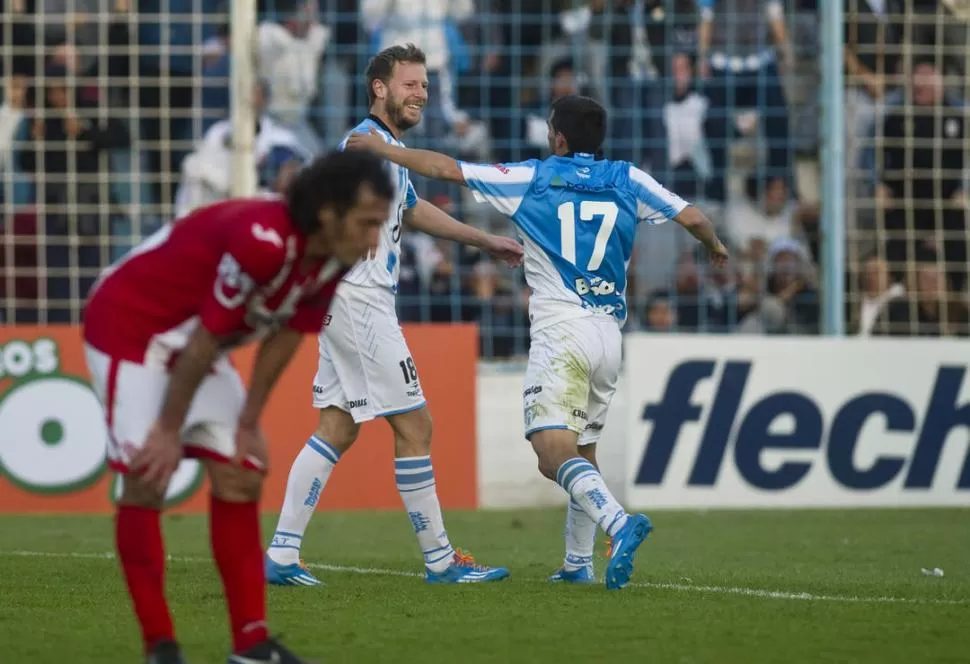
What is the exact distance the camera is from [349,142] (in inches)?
288

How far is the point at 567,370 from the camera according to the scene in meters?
7.48

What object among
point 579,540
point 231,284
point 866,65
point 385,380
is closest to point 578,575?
point 579,540

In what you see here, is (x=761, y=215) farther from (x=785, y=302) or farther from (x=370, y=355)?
(x=370, y=355)

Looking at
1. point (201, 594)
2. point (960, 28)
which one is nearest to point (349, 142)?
point (201, 594)

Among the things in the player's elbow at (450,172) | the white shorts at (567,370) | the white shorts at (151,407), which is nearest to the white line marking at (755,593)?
the white shorts at (567,370)

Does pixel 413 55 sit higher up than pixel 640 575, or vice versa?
pixel 413 55

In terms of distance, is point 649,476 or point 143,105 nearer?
point 649,476

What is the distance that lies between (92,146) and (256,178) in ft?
4.94

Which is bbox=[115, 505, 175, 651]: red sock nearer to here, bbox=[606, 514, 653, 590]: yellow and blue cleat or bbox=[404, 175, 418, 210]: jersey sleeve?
bbox=[606, 514, 653, 590]: yellow and blue cleat

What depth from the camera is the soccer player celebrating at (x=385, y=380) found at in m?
7.70

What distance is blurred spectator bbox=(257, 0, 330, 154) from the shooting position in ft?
48.2

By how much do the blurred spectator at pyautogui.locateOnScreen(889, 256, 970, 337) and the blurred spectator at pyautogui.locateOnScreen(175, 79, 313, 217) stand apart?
5.58 m

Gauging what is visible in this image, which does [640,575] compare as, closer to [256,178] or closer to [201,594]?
[201,594]

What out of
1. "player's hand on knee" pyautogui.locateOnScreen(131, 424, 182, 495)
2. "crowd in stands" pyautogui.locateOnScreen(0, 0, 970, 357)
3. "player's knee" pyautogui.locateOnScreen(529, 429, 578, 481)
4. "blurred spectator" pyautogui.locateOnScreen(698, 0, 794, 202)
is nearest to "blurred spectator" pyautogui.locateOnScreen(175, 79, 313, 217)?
"crowd in stands" pyautogui.locateOnScreen(0, 0, 970, 357)
